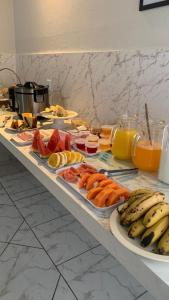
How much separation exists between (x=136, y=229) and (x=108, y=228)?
9cm

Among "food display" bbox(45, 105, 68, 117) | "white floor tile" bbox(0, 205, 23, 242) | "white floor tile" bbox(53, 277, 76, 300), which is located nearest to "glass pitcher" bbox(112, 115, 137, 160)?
"food display" bbox(45, 105, 68, 117)

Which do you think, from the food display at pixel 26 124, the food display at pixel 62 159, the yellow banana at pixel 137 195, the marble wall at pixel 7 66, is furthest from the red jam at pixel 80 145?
the marble wall at pixel 7 66

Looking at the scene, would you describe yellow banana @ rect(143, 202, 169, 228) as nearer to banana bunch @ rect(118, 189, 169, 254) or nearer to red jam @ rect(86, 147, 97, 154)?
banana bunch @ rect(118, 189, 169, 254)

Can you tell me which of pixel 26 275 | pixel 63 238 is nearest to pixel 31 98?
pixel 63 238

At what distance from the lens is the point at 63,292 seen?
3.58 feet

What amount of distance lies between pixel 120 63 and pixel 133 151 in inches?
21.0

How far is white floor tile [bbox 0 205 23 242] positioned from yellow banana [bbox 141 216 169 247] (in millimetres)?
1114

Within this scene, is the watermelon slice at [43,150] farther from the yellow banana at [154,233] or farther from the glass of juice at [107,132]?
the yellow banana at [154,233]

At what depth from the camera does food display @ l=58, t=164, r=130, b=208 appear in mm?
692

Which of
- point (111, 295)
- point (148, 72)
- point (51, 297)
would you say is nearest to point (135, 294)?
point (111, 295)

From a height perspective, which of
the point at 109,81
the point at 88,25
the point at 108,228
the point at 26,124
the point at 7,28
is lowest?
the point at 108,228

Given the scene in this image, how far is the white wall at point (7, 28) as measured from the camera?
2281 mm

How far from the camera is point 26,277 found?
1160 millimetres

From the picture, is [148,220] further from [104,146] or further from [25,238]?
[25,238]
